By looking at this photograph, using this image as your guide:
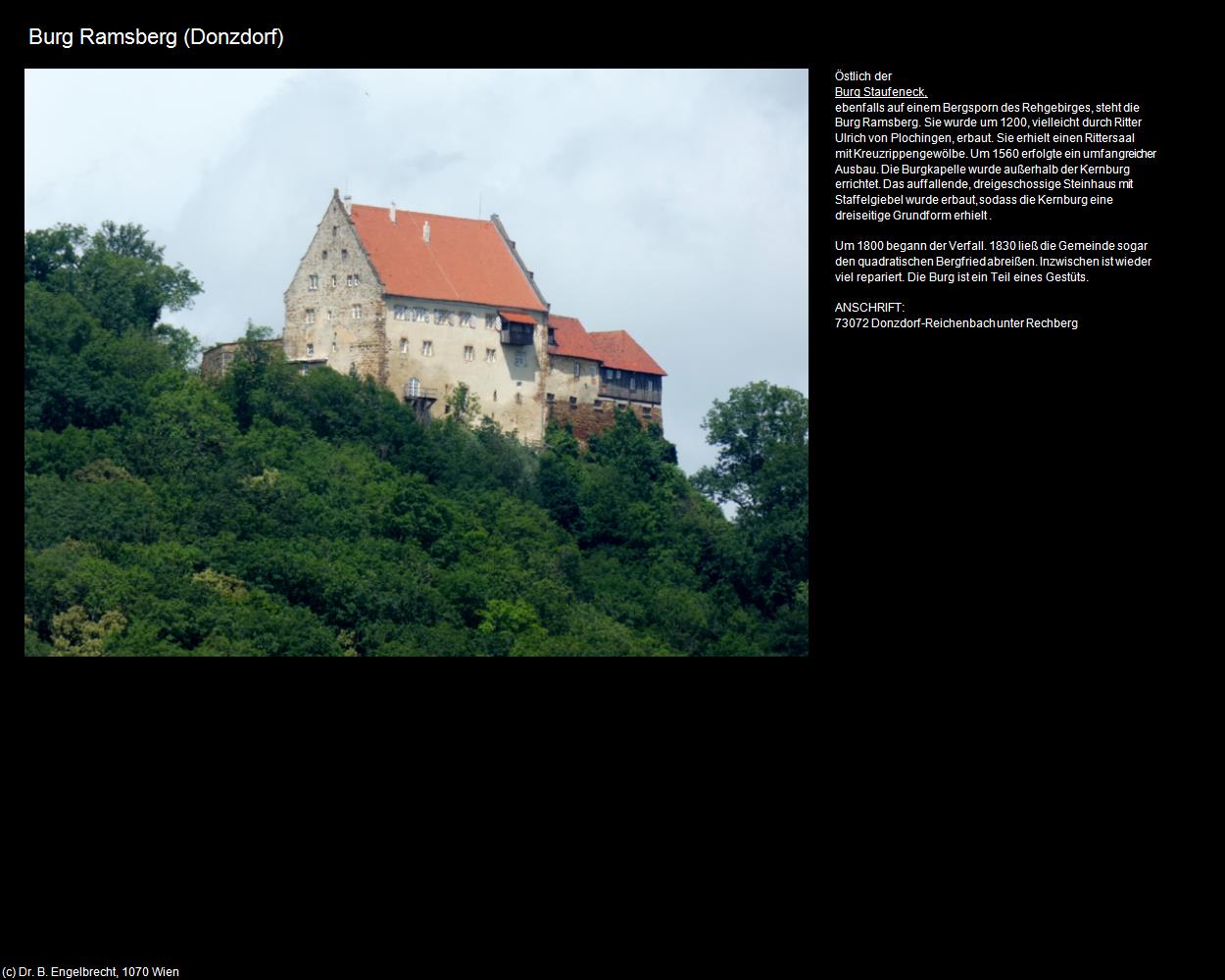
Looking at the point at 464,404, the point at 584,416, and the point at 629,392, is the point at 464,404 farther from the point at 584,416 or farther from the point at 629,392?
the point at 629,392

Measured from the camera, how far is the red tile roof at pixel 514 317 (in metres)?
58.8

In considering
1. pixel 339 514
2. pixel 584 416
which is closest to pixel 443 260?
pixel 584 416

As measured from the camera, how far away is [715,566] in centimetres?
5009

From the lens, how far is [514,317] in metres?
58.9

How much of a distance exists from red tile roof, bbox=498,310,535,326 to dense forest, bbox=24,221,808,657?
4.09m

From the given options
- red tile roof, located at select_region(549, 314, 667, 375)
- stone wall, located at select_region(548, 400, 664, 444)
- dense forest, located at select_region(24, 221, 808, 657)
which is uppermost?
red tile roof, located at select_region(549, 314, 667, 375)

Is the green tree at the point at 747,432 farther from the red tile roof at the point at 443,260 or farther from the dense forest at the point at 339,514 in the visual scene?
the red tile roof at the point at 443,260

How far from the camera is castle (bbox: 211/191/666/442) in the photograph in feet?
181

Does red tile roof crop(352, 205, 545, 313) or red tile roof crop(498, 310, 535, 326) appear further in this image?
red tile roof crop(498, 310, 535, 326)

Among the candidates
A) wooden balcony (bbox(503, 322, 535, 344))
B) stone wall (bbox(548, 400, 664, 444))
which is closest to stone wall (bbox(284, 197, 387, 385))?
wooden balcony (bbox(503, 322, 535, 344))

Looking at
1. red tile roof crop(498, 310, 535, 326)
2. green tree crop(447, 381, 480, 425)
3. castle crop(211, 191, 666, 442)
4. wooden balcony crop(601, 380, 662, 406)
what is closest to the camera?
castle crop(211, 191, 666, 442)

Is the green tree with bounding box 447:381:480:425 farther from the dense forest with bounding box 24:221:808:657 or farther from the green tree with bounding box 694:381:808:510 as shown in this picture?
A: the green tree with bounding box 694:381:808:510

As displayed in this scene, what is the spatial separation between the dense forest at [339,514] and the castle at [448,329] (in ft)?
5.18

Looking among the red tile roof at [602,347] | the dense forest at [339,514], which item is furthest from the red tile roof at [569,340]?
the dense forest at [339,514]
